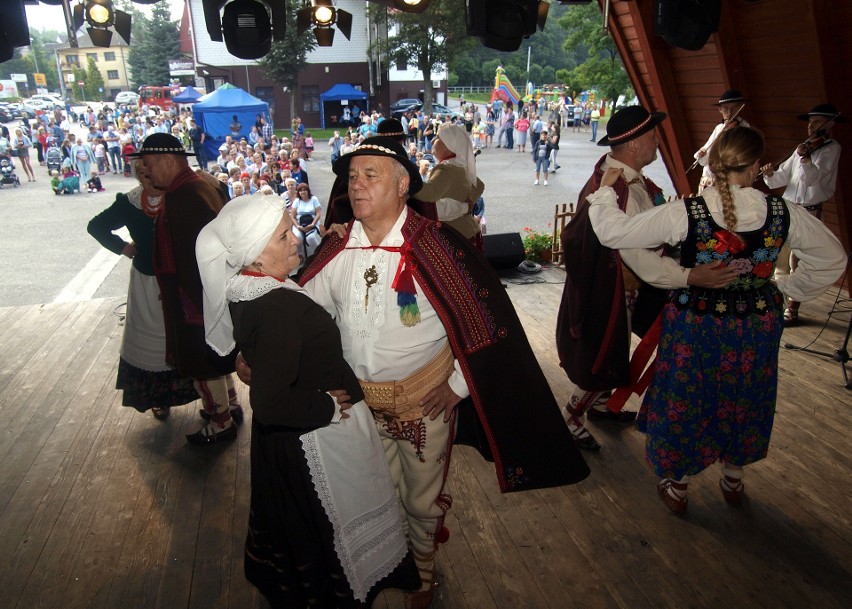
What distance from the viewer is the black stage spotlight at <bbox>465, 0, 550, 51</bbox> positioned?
4.72 metres

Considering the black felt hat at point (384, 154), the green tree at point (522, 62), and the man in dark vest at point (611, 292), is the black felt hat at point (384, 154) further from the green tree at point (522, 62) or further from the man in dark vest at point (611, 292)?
the green tree at point (522, 62)

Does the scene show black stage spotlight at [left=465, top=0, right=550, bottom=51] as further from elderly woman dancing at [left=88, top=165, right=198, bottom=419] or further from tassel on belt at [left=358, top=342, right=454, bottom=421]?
tassel on belt at [left=358, top=342, right=454, bottom=421]

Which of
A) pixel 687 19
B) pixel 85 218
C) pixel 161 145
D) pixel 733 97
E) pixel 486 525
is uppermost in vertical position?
pixel 687 19

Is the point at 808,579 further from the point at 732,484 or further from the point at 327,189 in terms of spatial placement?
the point at 327,189

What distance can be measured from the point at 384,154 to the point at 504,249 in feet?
15.5

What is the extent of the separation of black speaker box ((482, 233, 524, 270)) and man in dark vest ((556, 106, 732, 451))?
325 centimetres

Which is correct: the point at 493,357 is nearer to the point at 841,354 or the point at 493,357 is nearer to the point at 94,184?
the point at 841,354

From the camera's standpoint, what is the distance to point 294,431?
1.66m

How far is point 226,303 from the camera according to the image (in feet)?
5.56

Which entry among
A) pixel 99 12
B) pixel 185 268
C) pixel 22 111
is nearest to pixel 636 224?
pixel 185 268

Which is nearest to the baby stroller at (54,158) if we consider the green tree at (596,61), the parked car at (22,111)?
the green tree at (596,61)

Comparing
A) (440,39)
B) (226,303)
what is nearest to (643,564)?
(226,303)

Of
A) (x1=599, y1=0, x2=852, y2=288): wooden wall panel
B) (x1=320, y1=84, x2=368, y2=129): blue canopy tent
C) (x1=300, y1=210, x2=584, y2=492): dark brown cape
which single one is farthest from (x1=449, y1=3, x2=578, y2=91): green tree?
(x1=300, y1=210, x2=584, y2=492): dark brown cape

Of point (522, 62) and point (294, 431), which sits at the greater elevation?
point (522, 62)
